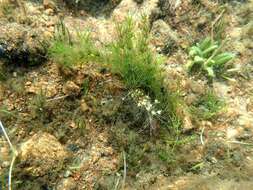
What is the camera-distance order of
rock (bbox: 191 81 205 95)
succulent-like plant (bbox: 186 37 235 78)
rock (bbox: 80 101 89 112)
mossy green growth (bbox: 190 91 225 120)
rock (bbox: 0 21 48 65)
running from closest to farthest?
rock (bbox: 0 21 48 65) < rock (bbox: 80 101 89 112) < mossy green growth (bbox: 190 91 225 120) < rock (bbox: 191 81 205 95) < succulent-like plant (bbox: 186 37 235 78)

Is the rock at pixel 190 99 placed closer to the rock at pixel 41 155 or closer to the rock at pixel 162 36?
the rock at pixel 162 36

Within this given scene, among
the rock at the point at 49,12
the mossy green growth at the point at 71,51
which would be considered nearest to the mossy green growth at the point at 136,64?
the mossy green growth at the point at 71,51

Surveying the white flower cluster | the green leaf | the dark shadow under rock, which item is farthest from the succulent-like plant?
the dark shadow under rock

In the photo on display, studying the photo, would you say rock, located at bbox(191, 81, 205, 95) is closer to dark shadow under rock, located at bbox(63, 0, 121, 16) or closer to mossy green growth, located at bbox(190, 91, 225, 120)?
mossy green growth, located at bbox(190, 91, 225, 120)

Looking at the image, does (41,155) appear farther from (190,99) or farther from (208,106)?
(208,106)

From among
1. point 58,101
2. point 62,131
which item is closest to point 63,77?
point 58,101

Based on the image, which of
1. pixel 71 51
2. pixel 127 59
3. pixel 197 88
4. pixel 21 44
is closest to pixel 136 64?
pixel 127 59
